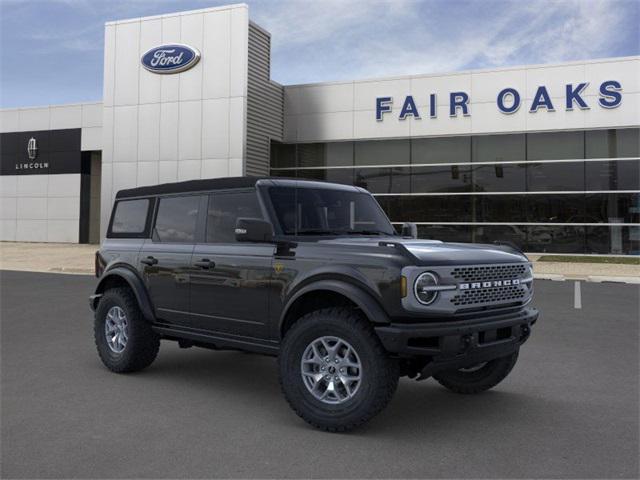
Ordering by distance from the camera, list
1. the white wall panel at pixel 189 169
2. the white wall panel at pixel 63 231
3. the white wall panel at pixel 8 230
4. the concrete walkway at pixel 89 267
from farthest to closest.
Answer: the white wall panel at pixel 8 230 < the white wall panel at pixel 63 231 < the white wall panel at pixel 189 169 < the concrete walkway at pixel 89 267

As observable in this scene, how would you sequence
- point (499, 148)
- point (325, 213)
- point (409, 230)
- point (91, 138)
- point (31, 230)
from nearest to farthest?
point (325, 213)
point (409, 230)
point (499, 148)
point (91, 138)
point (31, 230)

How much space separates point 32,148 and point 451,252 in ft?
114

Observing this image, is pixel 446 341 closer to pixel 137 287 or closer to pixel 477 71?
pixel 137 287

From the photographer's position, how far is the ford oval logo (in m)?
24.4

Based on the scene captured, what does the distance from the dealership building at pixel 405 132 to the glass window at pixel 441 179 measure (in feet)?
0.16

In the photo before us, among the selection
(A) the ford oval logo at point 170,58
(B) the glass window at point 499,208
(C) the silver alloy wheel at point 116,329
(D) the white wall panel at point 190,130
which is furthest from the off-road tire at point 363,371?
(A) the ford oval logo at point 170,58

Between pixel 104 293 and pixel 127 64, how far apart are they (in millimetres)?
21846

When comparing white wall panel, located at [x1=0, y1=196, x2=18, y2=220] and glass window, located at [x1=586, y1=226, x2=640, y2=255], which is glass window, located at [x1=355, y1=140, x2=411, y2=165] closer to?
glass window, located at [x1=586, y1=226, x2=640, y2=255]

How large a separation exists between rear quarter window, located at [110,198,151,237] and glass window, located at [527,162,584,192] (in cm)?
1998

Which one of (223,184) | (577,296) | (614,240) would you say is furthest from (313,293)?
(614,240)

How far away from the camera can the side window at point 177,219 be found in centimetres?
576

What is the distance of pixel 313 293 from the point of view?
15.2 feet

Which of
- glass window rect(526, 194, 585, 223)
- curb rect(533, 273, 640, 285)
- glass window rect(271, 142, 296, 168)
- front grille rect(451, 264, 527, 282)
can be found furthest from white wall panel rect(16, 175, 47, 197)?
front grille rect(451, 264, 527, 282)

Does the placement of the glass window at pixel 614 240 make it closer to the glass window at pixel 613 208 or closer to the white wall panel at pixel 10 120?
the glass window at pixel 613 208
